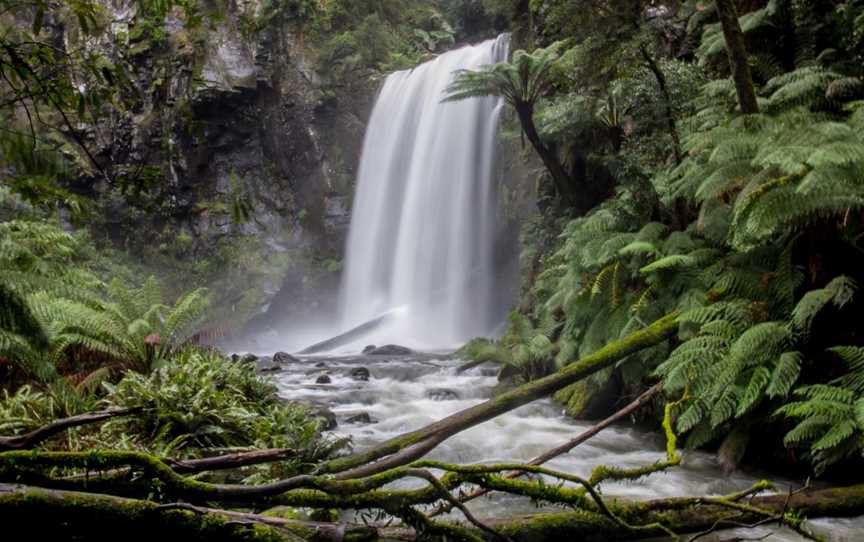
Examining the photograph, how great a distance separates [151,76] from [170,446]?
1896 centimetres

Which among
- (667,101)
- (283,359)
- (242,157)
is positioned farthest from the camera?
(242,157)

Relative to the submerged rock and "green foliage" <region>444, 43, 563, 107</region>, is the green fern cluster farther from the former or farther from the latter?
"green foliage" <region>444, 43, 563, 107</region>

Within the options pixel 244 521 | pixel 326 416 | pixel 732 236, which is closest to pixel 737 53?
pixel 732 236

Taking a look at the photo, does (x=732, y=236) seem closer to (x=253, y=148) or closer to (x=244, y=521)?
(x=244, y=521)

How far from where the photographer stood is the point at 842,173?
3.89 meters

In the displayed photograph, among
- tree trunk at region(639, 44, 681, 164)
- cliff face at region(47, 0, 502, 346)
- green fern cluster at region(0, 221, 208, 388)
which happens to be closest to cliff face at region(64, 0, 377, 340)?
cliff face at region(47, 0, 502, 346)

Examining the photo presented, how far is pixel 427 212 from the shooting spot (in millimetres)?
18172

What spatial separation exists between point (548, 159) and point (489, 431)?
→ 4.28m

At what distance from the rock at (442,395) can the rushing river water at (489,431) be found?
0.01 m

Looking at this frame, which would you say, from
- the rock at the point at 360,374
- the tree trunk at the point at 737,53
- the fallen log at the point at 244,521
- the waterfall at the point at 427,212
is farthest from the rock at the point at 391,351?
the fallen log at the point at 244,521

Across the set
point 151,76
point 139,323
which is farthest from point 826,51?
point 151,76

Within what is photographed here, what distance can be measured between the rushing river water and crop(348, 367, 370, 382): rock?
0.32 feet

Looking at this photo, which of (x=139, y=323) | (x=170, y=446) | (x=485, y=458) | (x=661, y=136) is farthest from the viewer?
(x=661, y=136)

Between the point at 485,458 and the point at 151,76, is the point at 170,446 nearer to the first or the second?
the point at 485,458
